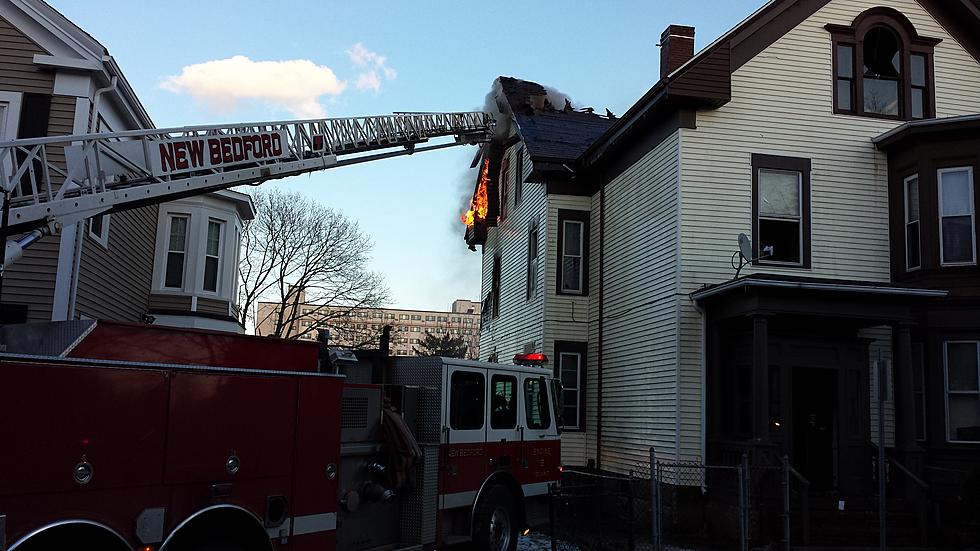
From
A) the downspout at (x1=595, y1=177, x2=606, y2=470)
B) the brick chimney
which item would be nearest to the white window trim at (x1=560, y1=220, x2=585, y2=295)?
the downspout at (x1=595, y1=177, x2=606, y2=470)

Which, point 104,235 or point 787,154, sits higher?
point 787,154

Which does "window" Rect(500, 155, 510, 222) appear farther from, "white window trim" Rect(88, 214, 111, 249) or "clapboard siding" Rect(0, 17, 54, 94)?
"clapboard siding" Rect(0, 17, 54, 94)

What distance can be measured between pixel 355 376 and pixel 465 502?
2061mm

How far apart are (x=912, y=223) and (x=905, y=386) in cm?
324

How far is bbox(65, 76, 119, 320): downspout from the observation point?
41.3ft

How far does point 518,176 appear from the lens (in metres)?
23.2

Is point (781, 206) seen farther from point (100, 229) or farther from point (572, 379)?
point (100, 229)

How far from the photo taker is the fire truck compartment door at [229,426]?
6.36 metres

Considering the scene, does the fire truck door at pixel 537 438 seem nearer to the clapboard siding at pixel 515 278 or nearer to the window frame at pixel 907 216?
the clapboard siding at pixel 515 278

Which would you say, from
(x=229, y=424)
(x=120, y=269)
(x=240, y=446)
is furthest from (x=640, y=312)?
(x=229, y=424)

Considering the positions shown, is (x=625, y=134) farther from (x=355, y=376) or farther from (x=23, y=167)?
(x=23, y=167)

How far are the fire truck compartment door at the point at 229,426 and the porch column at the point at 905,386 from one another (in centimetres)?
1040

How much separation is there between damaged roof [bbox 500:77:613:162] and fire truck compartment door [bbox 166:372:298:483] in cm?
1324

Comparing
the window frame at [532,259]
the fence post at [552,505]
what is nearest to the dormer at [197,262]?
the window frame at [532,259]
